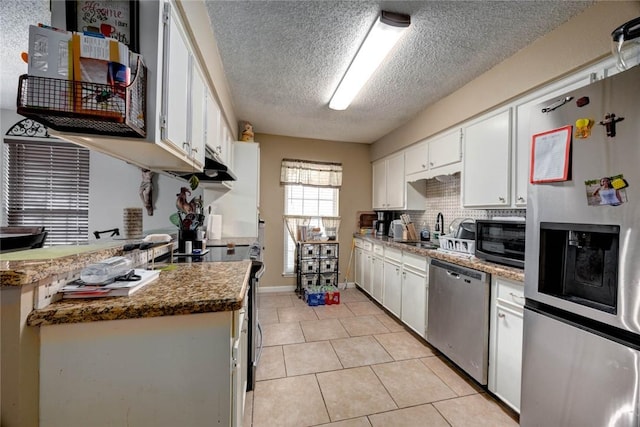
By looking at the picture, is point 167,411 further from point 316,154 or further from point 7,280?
point 316,154

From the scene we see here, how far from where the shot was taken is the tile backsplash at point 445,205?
2.78 m

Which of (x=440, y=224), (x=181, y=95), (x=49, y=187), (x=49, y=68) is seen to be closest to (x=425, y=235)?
(x=440, y=224)

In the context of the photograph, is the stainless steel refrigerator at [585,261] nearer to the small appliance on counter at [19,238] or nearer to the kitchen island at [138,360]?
the kitchen island at [138,360]

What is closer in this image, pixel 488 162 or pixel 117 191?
pixel 488 162

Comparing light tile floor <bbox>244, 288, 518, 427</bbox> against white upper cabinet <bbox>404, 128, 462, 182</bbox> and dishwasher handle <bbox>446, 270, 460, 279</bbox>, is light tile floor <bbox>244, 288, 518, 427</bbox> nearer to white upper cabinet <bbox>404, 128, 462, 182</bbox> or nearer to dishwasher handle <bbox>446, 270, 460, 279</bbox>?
dishwasher handle <bbox>446, 270, 460, 279</bbox>

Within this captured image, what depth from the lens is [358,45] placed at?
73.1 inches

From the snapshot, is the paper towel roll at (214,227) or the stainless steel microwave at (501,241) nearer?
the stainless steel microwave at (501,241)

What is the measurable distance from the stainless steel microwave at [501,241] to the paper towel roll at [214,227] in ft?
8.46

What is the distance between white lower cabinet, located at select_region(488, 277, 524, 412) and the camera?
159 cm

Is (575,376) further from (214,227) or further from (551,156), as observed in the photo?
(214,227)

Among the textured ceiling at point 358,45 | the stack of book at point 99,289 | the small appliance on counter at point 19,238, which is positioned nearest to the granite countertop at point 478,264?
→ the textured ceiling at point 358,45

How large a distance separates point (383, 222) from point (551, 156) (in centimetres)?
287

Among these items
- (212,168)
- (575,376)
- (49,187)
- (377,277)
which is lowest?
(377,277)

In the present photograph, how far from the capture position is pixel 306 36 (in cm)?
179
